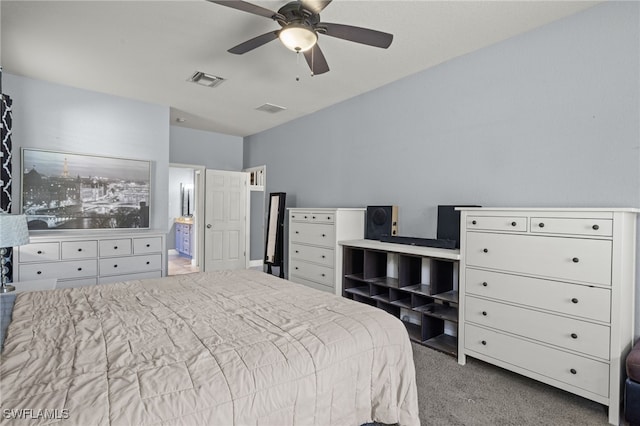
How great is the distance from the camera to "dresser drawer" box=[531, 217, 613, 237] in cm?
193

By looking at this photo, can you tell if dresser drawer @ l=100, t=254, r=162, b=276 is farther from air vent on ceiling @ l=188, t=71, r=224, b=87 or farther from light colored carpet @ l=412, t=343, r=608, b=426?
light colored carpet @ l=412, t=343, r=608, b=426

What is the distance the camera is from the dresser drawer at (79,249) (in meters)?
3.61

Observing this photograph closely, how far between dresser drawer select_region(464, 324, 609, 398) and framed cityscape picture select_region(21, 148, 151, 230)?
4271 mm

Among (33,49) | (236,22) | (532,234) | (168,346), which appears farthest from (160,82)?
(532,234)

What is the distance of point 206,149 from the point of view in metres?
6.21

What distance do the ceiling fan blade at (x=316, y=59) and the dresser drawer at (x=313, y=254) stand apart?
1999 mm

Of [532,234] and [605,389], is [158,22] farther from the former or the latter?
[605,389]

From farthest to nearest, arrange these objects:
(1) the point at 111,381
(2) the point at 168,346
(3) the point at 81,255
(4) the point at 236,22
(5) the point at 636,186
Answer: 1. (3) the point at 81,255
2. (4) the point at 236,22
3. (5) the point at 636,186
4. (2) the point at 168,346
5. (1) the point at 111,381

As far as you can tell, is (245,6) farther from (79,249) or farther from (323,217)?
(79,249)

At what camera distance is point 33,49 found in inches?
120

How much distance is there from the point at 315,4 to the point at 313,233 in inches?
102

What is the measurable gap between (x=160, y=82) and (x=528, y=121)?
3.82 meters

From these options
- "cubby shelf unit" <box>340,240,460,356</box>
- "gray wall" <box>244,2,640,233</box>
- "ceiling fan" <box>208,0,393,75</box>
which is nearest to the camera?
"ceiling fan" <box>208,0,393,75</box>

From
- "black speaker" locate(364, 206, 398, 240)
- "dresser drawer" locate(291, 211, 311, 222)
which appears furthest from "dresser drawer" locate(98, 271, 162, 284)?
"black speaker" locate(364, 206, 398, 240)
